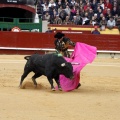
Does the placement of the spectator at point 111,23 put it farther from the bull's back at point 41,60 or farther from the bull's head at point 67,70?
the bull's head at point 67,70

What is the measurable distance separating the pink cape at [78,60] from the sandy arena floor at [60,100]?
0.19 metres

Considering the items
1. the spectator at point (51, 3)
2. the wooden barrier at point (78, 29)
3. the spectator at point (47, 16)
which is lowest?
the wooden barrier at point (78, 29)

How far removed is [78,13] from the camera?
843 inches

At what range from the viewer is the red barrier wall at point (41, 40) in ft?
66.6

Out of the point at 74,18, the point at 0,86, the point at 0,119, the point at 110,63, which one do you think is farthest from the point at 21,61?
the point at 0,119

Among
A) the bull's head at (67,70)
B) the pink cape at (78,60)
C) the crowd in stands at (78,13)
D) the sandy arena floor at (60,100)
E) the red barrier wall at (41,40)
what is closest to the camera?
the sandy arena floor at (60,100)

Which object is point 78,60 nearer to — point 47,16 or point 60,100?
point 60,100

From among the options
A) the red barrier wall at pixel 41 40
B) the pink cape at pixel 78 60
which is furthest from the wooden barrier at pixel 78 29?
the pink cape at pixel 78 60

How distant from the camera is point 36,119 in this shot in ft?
22.7

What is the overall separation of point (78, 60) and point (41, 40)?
9746 millimetres

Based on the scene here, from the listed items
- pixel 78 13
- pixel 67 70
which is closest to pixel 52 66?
pixel 67 70

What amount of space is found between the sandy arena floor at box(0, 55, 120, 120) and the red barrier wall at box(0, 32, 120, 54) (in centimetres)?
674

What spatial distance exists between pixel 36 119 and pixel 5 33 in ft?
44.8

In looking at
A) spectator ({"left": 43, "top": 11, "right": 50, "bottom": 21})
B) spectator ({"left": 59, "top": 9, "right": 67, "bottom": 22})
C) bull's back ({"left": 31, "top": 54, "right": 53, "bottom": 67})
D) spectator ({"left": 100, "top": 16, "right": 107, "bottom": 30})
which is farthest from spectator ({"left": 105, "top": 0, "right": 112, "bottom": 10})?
bull's back ({"left": 31, "top": 54, "right": 53, "bottom": 67})
